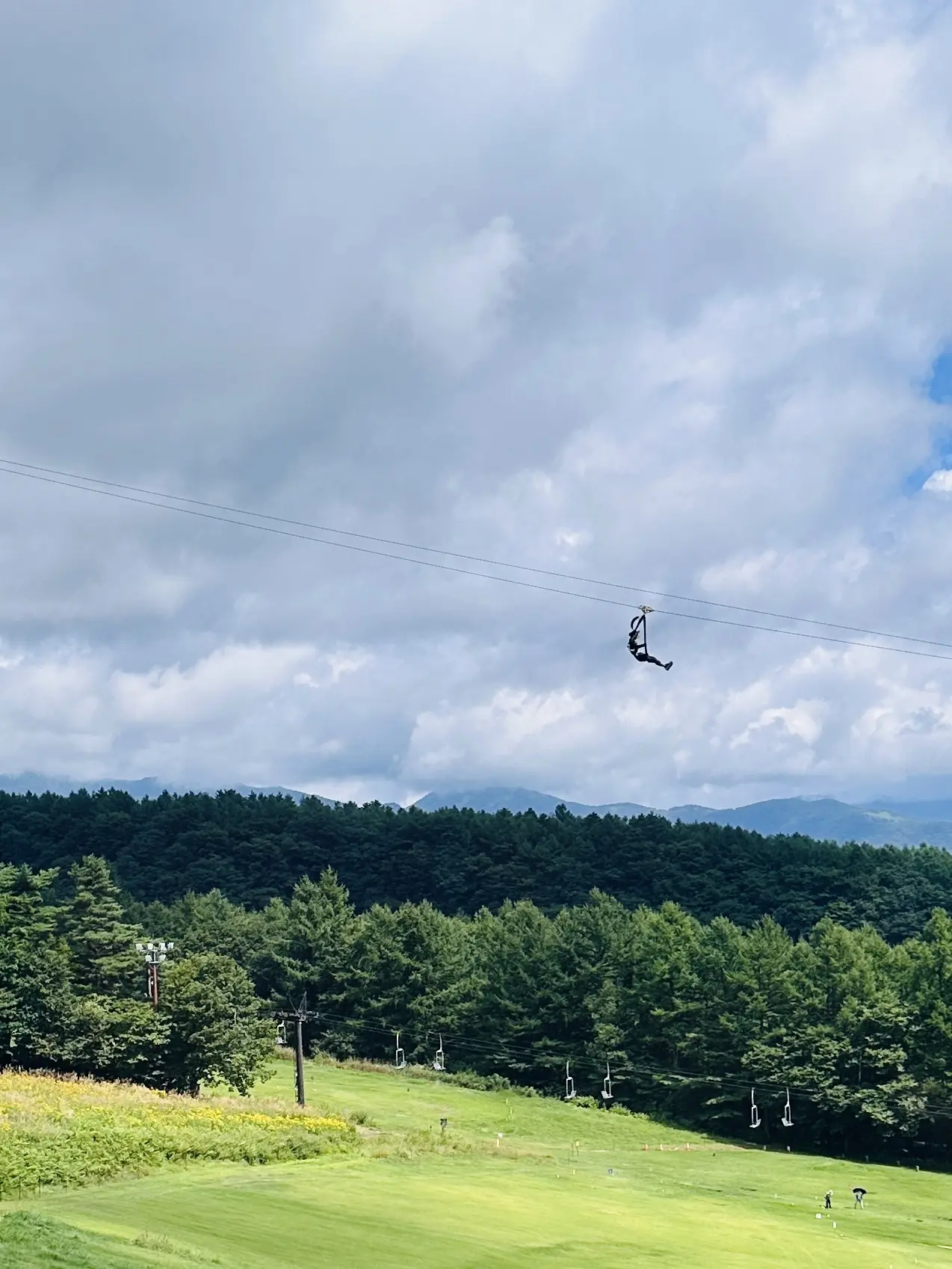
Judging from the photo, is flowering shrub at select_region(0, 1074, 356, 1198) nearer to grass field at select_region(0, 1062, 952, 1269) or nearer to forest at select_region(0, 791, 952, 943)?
grass field at select_region(0, 1062, 952, 1269)

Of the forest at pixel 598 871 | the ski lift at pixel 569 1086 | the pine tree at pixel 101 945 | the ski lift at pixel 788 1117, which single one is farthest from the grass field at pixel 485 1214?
the forest at pixel 598 871

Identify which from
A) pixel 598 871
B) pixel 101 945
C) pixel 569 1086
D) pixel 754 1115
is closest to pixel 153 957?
pixel 101 945

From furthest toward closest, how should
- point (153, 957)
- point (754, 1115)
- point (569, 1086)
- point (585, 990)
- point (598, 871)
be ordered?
point (598, 871) < point (585, 990) < point (569, 1086) < point (754, 1115) < point (153, 957)

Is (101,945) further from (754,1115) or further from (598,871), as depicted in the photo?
(598,871)

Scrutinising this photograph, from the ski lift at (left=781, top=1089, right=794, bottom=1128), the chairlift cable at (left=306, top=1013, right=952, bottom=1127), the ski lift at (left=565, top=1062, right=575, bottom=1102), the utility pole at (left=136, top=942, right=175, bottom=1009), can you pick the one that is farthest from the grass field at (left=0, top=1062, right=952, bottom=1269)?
the ski lift at (left=565, top=1062, right=575, bottom=1102)

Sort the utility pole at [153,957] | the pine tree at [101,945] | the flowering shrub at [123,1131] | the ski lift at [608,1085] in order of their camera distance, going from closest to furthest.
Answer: the flowering shrub at [123,1131], the utility pole at [153,957], the pine tree at [101,945], the ski lift at [608,1085]

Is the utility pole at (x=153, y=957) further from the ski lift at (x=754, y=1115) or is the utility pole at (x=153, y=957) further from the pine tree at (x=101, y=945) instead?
the ski lift at (x=754, y=1115)

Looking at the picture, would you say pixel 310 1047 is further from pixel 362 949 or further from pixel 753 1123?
pixel 753 1123
